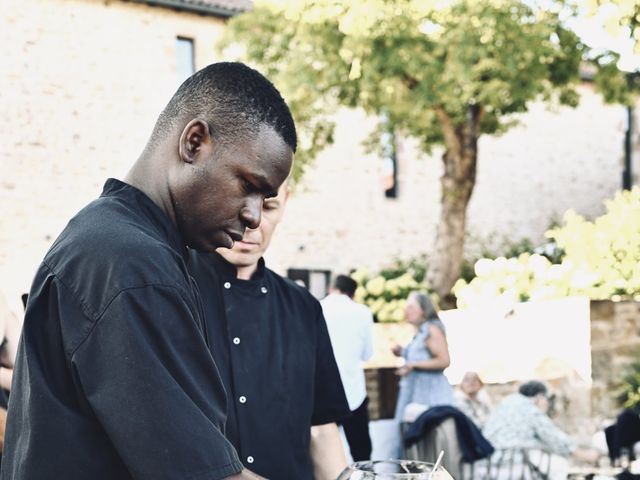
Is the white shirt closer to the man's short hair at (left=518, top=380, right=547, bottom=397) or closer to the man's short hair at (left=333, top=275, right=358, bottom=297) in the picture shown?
the man's short hair at (left=333, top=275, right=358, bottom=297)

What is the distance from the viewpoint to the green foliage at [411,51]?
43.0ft

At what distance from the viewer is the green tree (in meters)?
13.1

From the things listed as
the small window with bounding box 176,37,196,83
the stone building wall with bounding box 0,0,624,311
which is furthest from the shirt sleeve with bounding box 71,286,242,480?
the small window with bounding box 176,37,196,83

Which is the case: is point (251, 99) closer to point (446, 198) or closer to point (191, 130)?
point (191, 130)

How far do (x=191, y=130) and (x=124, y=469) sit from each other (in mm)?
503

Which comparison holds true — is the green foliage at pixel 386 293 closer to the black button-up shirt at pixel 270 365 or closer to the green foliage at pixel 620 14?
the green foliage at pixel 620 14

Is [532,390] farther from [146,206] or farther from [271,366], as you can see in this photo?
[146,206]

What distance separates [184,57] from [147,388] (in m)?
17.4

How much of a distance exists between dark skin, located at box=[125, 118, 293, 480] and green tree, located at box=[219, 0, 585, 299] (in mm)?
11619

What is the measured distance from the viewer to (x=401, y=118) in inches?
639

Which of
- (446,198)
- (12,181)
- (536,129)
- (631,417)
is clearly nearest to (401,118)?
(446,198)

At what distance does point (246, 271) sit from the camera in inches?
99.0

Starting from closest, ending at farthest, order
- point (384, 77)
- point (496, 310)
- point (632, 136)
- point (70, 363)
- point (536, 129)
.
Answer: point (70, 363) → point (496, 310) → point (384, 77) → point (536, 129) → point (632, 136)

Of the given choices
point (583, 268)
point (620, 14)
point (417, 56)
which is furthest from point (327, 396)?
point (417, 56)
